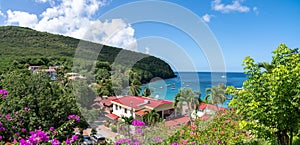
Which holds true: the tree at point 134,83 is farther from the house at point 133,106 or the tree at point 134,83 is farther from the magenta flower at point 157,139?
the magenta flower at point 157,139

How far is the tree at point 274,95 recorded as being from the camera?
298 cm

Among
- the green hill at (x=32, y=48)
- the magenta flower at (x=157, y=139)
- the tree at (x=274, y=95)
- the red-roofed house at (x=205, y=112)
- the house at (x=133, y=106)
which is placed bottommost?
the red-roofed house at (x=205, y=112)

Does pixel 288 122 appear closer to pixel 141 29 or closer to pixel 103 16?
pixel 141 29

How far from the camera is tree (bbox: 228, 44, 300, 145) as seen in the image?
9.78 ft

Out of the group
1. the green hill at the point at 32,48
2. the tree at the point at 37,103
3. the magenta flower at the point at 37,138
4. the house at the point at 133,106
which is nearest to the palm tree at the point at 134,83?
the house at the point at 133,106

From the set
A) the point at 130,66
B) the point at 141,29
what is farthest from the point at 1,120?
the point at 141,29

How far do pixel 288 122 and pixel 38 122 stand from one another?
14.6 feet

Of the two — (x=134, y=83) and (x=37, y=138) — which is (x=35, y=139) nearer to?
(x=37, y=138)

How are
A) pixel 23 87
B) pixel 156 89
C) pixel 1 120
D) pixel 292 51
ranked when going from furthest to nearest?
pixel 156 89
pixel 23 87
pixel 1 120
pixel 292 51

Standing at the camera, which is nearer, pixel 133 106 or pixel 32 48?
pixel 133 106

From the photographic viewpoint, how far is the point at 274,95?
2.98 meters

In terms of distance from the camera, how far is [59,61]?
2612cm

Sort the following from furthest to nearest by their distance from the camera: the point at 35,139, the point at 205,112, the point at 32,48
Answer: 1. the point at 32,48
2. the point at 205,112
3. the point at 35,139

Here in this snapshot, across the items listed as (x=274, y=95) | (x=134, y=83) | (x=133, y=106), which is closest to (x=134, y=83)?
(x=134, y=83)
